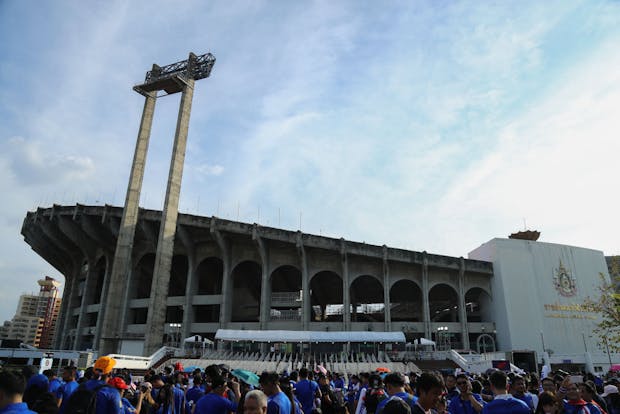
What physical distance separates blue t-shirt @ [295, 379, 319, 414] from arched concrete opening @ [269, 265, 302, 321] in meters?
39.1

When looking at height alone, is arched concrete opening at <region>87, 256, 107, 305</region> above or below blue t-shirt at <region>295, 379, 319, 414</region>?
above

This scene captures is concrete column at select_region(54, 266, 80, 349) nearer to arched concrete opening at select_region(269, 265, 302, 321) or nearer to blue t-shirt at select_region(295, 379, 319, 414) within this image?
arched concrete opening at select_region(269, 265, 302, 321)

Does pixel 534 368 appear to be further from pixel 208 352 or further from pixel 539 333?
pixel 208 352

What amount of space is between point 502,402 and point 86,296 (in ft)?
199

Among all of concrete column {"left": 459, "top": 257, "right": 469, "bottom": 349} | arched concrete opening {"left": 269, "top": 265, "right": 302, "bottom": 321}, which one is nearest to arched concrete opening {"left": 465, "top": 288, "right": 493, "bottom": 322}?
concrete column {"left": 459, "top": 257, "right": 469, "bottom": 349}

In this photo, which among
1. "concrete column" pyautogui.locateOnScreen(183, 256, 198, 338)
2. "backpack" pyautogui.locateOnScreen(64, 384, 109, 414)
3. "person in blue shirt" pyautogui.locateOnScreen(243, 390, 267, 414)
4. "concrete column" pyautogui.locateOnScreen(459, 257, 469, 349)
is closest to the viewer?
"person in blue shirt" pyautogui.locateOnScreen(243, 390, 267, 414)

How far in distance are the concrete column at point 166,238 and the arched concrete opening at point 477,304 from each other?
34.5m

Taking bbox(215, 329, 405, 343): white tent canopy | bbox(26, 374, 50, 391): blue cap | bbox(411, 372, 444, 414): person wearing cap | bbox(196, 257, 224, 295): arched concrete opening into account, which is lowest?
bbox(26, 374, 50, 391): blue cap

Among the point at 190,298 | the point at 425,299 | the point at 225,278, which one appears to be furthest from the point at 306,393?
the point at 190,298

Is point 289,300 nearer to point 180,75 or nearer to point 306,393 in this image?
point 180,75

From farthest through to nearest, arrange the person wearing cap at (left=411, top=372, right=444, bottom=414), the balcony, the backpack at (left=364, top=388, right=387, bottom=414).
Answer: the balcony → the backpack at (left=364, top=388, right=387, bottom=414) → the person wearing cap at (left=411, top=372, right=444, bottom=414)

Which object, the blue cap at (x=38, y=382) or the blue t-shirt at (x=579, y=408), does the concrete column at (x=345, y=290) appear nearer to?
the blue cap at (x=38, y=382)

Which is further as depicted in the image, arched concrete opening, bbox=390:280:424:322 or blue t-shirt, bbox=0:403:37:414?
arched concrete opening, bbox=390:280:424:322

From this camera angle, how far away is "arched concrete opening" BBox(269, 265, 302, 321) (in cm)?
4750
